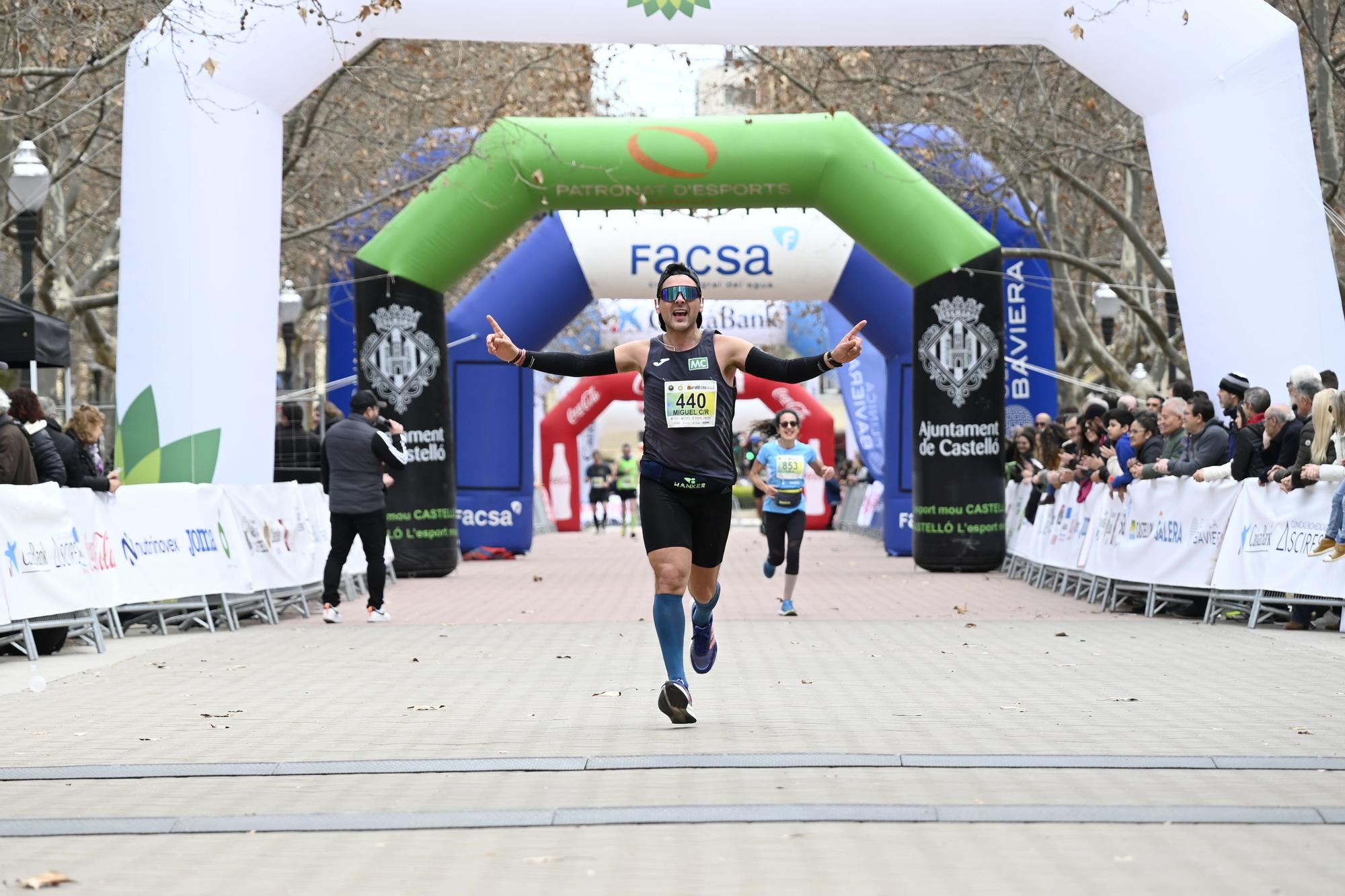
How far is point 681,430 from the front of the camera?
8148 mm

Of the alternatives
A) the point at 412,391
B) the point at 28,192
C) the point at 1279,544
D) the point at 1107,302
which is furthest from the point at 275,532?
the point at 1107,302

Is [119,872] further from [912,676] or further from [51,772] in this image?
[912,676]

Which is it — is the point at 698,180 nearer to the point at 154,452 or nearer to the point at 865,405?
the point at 154,452

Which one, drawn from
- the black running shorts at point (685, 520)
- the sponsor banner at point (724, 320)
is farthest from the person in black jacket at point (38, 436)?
the sponsor banner at point (724, 320)

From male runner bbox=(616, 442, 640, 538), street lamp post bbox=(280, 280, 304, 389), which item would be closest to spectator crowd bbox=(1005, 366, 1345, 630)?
street lamp post bbox=(280, 280, 304, 389)

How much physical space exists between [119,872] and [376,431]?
10016mm

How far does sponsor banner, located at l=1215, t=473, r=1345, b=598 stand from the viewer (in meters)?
12.3

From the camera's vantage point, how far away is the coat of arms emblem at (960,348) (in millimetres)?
20031

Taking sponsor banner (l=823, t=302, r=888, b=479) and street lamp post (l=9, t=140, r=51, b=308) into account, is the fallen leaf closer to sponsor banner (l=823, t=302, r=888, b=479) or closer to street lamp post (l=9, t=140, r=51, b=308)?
street lamp post (l=9, t=140, r=51, b=308)

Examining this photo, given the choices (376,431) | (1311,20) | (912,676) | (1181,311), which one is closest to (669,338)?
(912,676)

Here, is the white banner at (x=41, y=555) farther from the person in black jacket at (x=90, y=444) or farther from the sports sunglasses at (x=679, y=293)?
the sports sunglasses at (x=679, y=293)

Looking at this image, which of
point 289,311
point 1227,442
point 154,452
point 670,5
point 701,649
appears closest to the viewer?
point 701,649

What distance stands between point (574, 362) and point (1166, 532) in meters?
7.41

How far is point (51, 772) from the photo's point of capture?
272 inches
